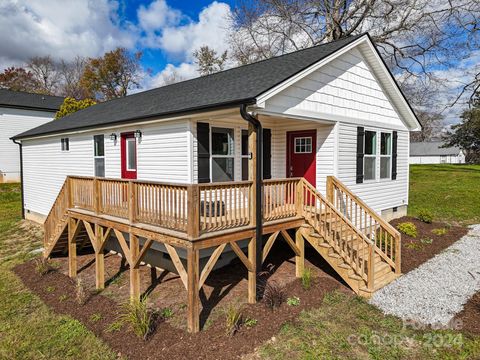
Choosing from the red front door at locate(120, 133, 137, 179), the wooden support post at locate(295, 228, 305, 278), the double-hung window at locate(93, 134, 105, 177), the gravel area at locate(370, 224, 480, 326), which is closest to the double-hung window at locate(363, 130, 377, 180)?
the gravel area at locate(370, 224, 480, 326)

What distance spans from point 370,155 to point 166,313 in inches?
294

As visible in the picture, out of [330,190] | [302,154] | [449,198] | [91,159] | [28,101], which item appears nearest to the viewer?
[330,190]

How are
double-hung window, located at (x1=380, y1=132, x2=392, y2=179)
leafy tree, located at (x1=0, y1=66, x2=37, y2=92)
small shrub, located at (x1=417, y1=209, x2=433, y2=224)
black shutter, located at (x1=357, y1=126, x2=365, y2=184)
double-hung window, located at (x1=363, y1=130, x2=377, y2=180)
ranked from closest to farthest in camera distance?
black shutter, located at (x1=357, y1=126, x2=365, y2=184) < double-hung window, located at (x1=363, y1=130, x2=377, y2=180) < double-hung window, located at (x1=380, y1=132, x2=392, y2=179) < small shrub, located at (x1=417, y1=209, x2=433, y2=224) < leafy tree, located at (x1=0, y1=66, x2=37, y2=92)

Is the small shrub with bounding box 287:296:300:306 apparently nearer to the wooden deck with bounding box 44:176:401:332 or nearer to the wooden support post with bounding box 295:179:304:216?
the wooden deck with bounding box 44:176:401:332

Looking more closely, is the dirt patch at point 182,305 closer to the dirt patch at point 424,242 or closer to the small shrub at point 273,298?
the small shrub at point 273,298

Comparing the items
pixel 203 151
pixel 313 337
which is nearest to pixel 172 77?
pixel 203 151

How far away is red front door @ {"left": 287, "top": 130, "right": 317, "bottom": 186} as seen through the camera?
8727 mm

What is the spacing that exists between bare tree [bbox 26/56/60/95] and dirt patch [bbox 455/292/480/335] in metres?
46.6

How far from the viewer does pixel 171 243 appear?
540 centimetres

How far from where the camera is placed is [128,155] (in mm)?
9188

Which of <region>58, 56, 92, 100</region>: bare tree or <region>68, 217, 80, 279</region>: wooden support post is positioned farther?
<region>58, 56, 92, 100</region>: bare tree

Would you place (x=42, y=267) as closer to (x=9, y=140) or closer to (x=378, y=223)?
(x=378, y=223)

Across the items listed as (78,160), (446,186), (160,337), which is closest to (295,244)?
(160,337)

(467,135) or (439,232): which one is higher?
(467,135)
